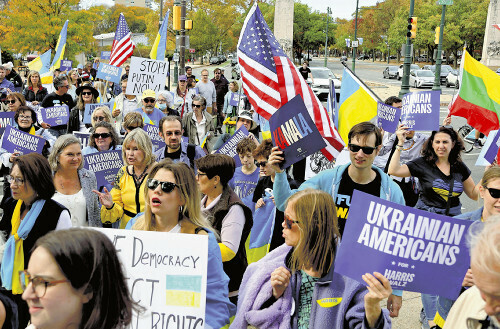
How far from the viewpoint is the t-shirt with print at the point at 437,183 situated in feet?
16.6

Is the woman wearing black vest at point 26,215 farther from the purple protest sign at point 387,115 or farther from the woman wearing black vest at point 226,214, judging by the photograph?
the purple protest sign at point 387,115

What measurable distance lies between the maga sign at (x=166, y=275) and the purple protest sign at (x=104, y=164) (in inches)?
106

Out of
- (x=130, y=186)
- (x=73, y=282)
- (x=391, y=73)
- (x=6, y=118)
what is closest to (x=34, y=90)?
(x=6, y=118)

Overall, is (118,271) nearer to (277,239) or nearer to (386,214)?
(386,214)

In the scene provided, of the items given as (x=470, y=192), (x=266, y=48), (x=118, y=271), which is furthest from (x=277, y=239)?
(x=118, y=271)

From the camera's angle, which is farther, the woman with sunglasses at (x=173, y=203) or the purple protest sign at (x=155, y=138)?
the purple protest sign at (x=155, y=138)

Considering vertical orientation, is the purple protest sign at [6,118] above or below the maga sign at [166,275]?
above

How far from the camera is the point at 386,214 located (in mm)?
2766

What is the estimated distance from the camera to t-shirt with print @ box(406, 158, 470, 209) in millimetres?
5066

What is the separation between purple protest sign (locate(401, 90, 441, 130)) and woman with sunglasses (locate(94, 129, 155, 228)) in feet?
10.5

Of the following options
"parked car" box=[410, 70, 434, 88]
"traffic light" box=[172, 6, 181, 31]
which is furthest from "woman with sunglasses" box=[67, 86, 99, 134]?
"parked car" box=[410, 70, 434, 88]

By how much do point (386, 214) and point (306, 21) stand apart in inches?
3061

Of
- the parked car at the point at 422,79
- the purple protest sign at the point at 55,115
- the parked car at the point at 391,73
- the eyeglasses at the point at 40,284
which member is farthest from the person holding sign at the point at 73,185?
the parked car at the point at 391,73

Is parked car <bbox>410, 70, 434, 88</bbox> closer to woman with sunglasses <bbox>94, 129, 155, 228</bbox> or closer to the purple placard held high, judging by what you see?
woman with sunglasses <bbox>94, 129, 155, 228</bbox>
